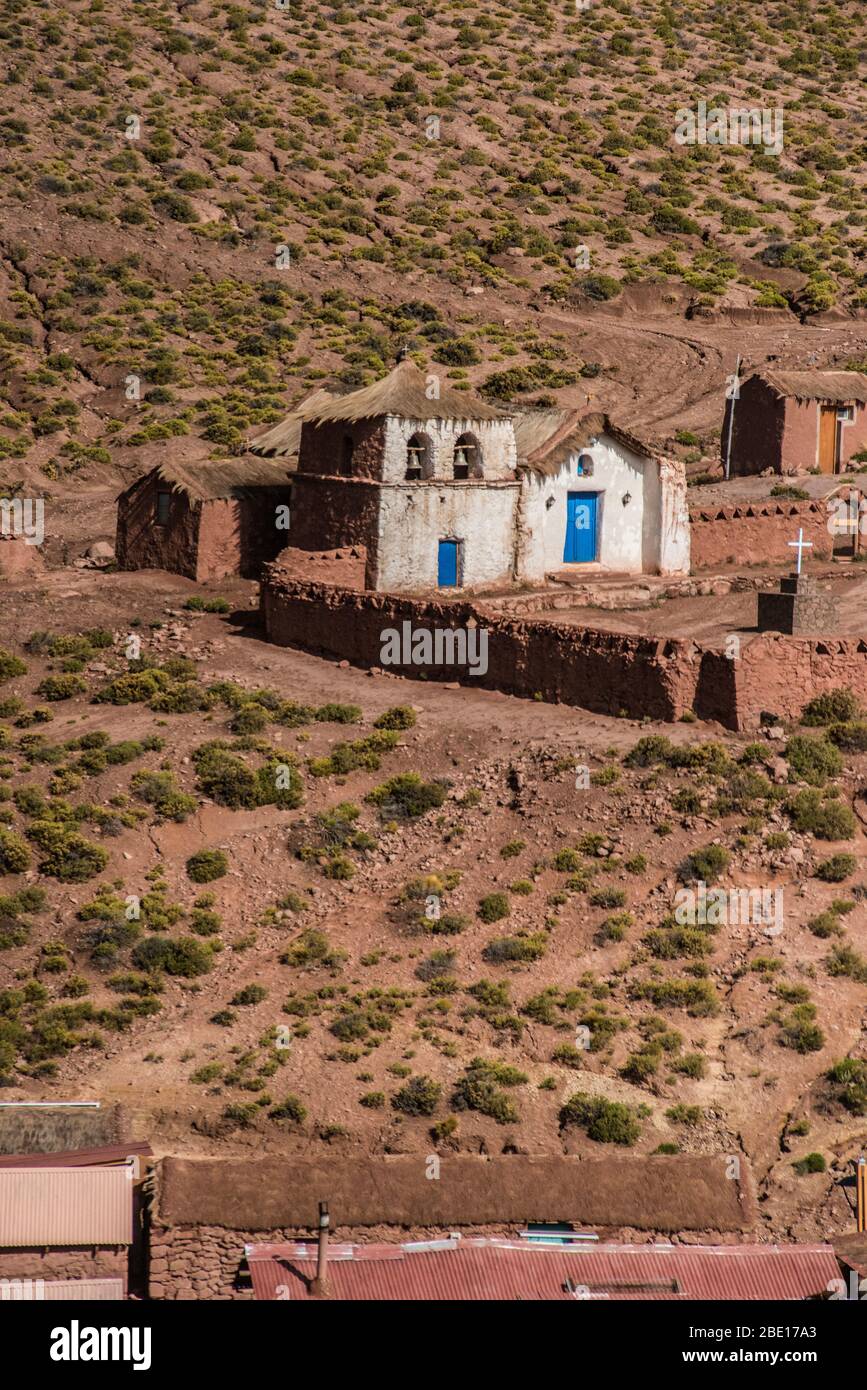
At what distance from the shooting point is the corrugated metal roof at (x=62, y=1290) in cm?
2482

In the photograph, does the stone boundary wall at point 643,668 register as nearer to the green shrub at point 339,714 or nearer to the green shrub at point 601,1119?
the green shrub at point 339,714

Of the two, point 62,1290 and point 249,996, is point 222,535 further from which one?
point 62,1290

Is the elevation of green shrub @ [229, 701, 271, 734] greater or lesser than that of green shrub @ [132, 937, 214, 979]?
greater

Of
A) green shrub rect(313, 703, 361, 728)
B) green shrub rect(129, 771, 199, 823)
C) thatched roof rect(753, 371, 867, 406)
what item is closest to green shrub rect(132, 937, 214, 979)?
green shrub rect(129, 771, 199, 823)

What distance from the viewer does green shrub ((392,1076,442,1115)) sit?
98.1ft

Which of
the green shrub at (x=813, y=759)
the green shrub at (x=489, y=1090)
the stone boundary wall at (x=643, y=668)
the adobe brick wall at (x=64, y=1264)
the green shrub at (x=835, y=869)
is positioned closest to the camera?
the adobe brick wall at (x=64, y=1264)

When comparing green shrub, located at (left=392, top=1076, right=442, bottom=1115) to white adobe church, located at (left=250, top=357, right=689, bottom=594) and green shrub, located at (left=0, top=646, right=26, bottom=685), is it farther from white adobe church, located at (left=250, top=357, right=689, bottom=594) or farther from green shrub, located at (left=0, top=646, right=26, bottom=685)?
white adobe church, located at (left=250, top=357, right=689, bottom=594)

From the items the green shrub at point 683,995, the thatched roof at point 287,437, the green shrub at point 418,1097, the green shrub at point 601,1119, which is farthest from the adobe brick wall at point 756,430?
the green shrub at point 418,1097

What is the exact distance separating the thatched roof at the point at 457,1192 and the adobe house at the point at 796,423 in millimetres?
31067

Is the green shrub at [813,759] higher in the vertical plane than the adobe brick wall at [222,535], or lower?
lower

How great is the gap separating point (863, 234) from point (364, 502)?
156 feet

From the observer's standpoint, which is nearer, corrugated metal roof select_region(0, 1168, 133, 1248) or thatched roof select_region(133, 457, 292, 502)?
corrugated metal roof select_region(0, 1168, 133, 1248)

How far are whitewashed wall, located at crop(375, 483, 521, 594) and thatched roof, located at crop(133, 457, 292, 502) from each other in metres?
4.08

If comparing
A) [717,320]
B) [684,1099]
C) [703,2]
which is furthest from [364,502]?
[703,2]
